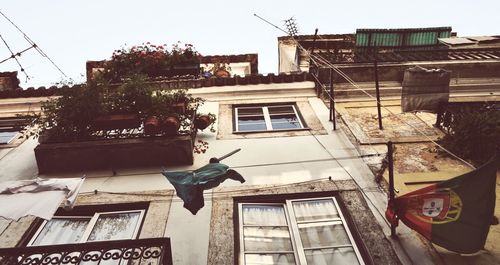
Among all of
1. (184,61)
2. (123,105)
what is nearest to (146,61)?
(184,61)

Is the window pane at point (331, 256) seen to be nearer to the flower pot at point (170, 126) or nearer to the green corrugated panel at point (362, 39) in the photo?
the flower pot at point (170, 126)

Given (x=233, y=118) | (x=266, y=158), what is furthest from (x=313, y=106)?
(x=266, y=158)

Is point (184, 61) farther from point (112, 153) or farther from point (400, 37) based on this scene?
point (400, 37)

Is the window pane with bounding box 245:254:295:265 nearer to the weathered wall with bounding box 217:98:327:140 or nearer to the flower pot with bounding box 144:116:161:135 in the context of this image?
the flower pot with bounding box 144:116:161:135

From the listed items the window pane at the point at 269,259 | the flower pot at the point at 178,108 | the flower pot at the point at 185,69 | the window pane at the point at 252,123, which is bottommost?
the window pane at the point at 269,259

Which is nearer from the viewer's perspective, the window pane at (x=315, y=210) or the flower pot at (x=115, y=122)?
the window pane at (x=315, y=210)

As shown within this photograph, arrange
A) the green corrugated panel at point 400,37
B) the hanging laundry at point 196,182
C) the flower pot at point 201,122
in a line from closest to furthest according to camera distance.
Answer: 1. the hanging laundry at point 196,182
2. the flower pot at point 201,122
3. the green corrugated panel at point 400,37

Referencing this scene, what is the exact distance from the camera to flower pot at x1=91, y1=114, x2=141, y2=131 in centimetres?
711

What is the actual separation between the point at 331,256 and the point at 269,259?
0.79 metres

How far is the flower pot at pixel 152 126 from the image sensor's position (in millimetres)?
6902

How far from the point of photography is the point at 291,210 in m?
5.87

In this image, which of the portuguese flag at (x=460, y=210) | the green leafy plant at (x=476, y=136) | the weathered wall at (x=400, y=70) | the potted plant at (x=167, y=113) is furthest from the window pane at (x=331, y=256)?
the weathered wall at (x=400, y=70)

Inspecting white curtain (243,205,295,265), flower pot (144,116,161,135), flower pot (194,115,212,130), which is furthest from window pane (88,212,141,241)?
flower pot (194,115,212,130)

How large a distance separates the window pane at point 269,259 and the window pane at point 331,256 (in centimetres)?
24
